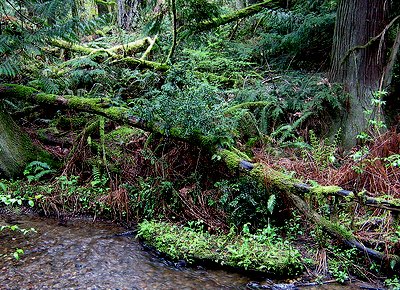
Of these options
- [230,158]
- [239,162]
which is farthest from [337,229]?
[230,158]

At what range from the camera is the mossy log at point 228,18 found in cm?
603

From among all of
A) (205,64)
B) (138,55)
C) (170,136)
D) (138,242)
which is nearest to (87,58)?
(138,55)

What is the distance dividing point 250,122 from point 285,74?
2168 millimetres

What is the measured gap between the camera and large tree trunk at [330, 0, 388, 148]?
5855mm

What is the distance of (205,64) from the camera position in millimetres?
8562

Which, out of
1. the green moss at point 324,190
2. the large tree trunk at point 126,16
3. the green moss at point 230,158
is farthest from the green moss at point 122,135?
the large tree trunk at point 126,16

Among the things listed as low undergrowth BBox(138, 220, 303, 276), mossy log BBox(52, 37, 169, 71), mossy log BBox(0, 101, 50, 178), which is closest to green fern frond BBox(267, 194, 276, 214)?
low undergrowth BBox(138, 220, 303, 276)

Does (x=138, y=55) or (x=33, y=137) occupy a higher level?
(x=138, y=55)

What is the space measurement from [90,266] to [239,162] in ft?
7.50

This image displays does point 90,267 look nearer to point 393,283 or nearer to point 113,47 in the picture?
point 393,283

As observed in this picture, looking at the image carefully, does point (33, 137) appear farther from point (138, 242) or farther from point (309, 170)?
point (309, 170)

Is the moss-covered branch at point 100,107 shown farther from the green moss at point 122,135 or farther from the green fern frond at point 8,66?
the green fern frond at point 8,66

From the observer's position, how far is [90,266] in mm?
3963

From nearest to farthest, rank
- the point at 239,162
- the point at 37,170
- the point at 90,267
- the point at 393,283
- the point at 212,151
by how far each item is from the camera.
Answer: the point at 393,283, the point at 90,267, the point at 239,162, the point at 212,151, the point at 37,170
